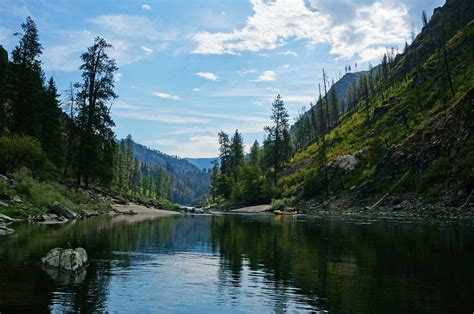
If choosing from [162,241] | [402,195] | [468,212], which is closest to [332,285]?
[162,241]

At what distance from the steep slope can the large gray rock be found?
1881 inches

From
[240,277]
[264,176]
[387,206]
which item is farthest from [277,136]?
[240,277]

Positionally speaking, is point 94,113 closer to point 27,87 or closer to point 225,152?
point 27,87

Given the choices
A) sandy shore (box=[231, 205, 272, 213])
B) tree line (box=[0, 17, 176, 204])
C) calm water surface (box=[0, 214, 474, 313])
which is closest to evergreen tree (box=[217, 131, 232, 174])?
sandy shore (box=[231, 205, 272, 213])

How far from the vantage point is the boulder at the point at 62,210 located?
38.8 m

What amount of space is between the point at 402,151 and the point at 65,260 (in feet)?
235

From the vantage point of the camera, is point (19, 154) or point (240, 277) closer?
point (240, 277)

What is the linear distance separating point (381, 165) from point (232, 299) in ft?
242

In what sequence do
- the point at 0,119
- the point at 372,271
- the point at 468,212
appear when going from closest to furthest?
→ the point at 372,271 < the point at 468,212 < the point at 0,119

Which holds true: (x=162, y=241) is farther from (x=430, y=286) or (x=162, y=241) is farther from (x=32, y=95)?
(x=32, y=95)

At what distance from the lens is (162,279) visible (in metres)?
15.6

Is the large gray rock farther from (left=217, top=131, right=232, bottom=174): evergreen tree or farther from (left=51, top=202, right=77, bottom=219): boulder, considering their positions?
(left=217, top=131, right=232, bottom=174): evergreen tree

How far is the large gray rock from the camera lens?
636 inches

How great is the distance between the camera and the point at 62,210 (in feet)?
129
